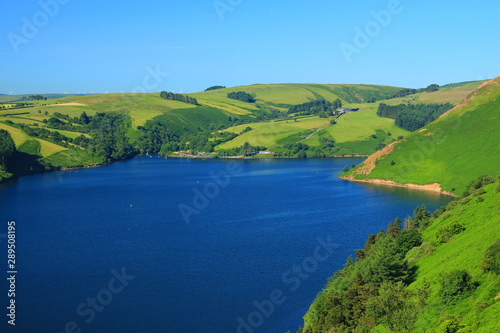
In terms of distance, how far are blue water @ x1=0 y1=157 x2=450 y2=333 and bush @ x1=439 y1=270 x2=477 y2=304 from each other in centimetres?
2006

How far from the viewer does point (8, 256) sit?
8106 centimetres

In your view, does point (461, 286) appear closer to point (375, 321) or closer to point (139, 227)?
point (375, 321)

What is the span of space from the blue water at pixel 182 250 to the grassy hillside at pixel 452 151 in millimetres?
11478

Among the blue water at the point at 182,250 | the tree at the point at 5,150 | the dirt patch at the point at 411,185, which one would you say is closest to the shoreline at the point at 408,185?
the dirt patch at the point at 411,185

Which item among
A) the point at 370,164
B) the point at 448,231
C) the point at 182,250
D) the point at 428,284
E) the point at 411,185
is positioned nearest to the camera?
the point at 428,284

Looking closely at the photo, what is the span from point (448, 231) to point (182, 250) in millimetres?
44502

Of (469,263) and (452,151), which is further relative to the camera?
(452,151)

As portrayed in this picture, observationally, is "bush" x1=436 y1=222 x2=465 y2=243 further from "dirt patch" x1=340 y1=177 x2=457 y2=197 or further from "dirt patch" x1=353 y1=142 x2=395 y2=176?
"dirt patch" x1=353 y1=142 x2=395 y2=176

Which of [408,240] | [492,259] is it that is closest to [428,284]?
[492,259]

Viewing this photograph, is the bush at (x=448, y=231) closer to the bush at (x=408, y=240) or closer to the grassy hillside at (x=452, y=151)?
the bush at (x=408, y=240)

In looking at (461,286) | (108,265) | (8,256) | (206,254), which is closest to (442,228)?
(461,286)

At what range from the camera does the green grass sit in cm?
3964

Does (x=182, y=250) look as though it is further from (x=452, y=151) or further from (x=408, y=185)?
(x=452, y=151)

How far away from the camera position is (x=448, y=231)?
6131 cm
